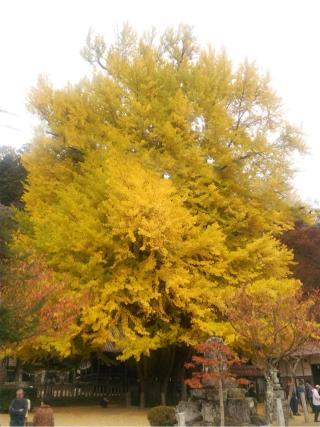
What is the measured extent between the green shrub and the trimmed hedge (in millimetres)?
6013

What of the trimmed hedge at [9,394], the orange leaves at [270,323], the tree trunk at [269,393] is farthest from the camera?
the trimmed hedge at [9,394]

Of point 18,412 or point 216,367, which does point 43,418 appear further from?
point 216,367

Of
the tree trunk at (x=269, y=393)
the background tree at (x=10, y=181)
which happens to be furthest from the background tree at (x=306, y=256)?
the background tree at (x=10, y=181)

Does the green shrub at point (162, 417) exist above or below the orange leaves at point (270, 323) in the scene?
below

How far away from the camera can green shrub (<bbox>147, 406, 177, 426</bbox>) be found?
11.8 m

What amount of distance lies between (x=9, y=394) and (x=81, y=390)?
12.0ft

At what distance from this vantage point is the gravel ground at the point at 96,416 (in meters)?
12.9

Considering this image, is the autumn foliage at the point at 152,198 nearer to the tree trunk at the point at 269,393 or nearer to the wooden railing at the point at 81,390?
the tree trunk at the point at 269,393

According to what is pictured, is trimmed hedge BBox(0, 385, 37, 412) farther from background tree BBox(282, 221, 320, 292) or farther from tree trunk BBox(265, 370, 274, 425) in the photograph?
background tree BBox(282, 221, 320, 292)

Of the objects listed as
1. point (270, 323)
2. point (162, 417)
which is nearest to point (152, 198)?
point (270, 323)

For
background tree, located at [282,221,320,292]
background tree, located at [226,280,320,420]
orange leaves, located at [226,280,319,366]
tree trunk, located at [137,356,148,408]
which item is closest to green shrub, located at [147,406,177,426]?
background tree, located at [226,280,320,420]

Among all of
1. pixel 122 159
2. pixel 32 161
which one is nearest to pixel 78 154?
pixel 32 161

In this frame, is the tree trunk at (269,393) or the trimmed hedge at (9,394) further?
the trimmed hedge at (9,394)

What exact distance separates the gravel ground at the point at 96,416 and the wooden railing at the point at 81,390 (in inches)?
33.5
